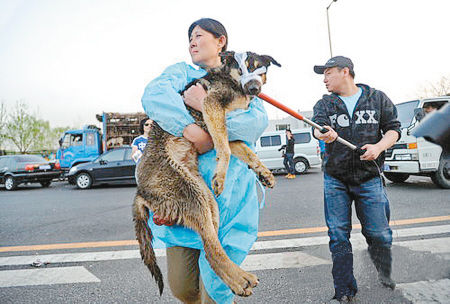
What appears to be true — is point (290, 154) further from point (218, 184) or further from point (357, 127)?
point (218, 184)

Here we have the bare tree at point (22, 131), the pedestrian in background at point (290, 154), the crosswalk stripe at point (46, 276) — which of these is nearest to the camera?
the crosswalk stripe at point (46, 276)

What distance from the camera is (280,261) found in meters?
3.57


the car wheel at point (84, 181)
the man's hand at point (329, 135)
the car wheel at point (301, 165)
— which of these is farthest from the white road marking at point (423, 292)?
the car wheel at point (84, 181)

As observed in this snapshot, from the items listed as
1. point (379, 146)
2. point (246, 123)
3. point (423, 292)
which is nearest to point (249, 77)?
point (246, 123)

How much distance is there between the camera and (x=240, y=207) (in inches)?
64.1

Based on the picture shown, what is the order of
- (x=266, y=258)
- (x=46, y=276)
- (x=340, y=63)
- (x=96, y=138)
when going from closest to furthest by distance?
(x=340, y=63), (x=46, y=276), (x=266, y=258), (x=96, y=138)

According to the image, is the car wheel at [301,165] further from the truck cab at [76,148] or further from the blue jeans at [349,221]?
the blue jeans at [349,221]

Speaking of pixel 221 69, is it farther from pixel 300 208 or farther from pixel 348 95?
pixel 300 208

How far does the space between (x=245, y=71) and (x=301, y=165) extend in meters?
13.2

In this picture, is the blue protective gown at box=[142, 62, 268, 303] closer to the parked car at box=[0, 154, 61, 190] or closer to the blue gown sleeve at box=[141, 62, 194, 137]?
the blue gown sleeve at box=[141, 62, 194, 137]

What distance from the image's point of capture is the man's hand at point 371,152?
2.45 meters

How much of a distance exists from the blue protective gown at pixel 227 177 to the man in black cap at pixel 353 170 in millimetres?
1139

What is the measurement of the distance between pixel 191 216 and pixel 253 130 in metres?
0.55

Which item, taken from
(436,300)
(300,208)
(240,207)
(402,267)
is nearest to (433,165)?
(300,208)
